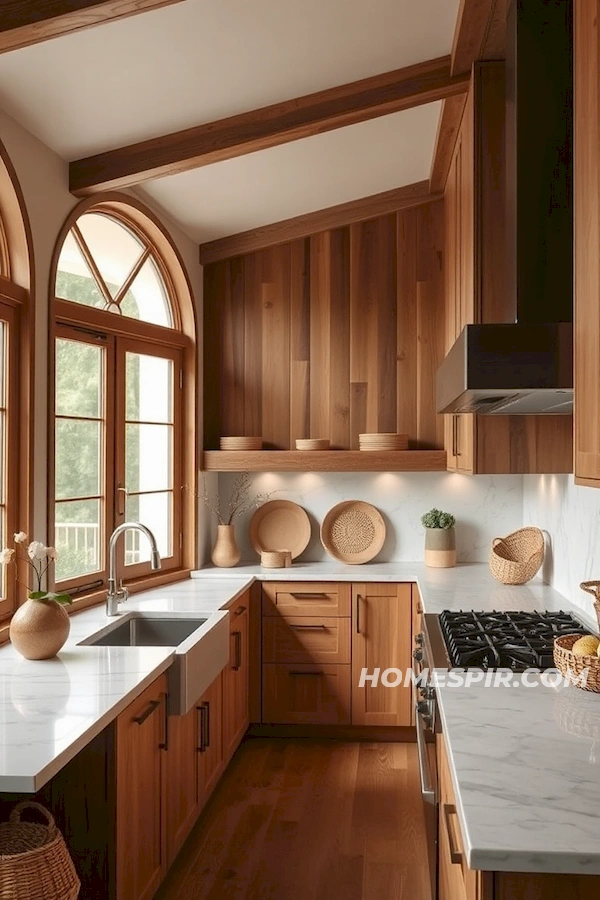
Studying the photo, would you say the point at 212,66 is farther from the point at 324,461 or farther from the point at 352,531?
the point at 352,531

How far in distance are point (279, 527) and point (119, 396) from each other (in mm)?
1485

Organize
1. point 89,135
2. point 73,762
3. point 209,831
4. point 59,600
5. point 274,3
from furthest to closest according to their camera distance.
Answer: point 209,831 < point 89,135 < point 59,600 < point 274,3 < point 73,762

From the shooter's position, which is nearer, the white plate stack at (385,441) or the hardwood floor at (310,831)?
the hardwood floor at (310,831)

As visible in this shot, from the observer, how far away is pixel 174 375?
476cm

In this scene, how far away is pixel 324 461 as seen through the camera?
189 inches

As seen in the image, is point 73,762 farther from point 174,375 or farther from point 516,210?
point 174,375

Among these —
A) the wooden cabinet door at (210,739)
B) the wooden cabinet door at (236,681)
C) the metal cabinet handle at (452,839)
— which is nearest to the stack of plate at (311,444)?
the wooden cabinet door at (236,681)

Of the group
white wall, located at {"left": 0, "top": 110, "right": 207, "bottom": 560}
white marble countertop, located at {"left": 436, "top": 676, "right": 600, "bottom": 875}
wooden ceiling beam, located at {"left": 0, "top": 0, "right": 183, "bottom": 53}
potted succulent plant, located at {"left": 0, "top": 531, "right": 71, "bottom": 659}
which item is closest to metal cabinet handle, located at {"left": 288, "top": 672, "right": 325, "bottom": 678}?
white wall, located at {"left": 0, "top": 110, "right": 207, "bottom": 560}

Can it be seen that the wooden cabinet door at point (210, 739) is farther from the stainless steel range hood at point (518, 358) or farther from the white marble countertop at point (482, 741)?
the stainless steel range hood at point (518, 358)

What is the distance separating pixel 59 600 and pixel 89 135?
5.62 ft

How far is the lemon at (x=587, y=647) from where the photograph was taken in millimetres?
2373

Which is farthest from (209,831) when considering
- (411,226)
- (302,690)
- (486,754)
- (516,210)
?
(411,226)

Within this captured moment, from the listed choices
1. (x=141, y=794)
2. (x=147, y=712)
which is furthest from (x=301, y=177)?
(x=141, y=794)

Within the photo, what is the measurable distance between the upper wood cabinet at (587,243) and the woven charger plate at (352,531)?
311 cm
